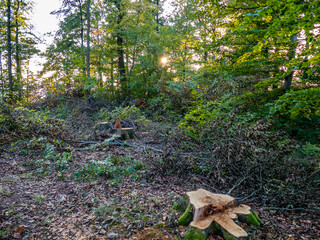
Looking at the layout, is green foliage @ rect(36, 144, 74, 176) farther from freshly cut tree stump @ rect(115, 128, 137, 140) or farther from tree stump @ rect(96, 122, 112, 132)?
tree stump @ rect(96, 122, 112, 132)

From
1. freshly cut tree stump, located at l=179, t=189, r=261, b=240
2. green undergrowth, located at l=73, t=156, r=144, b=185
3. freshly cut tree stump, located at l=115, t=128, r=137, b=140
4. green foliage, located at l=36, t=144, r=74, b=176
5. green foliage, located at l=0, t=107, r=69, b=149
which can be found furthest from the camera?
freshly cut tree stump, located at l=115, t=128, r=137, b=140

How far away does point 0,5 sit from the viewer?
13641 mm

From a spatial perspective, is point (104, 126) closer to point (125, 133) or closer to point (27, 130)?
point (125, 133)

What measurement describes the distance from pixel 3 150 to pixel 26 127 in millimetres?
1007

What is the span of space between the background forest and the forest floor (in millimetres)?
96

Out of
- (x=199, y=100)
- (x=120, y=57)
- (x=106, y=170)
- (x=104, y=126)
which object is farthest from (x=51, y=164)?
(x=120, y=57)

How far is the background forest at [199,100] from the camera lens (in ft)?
11.4

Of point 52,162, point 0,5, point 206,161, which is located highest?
point 0,5

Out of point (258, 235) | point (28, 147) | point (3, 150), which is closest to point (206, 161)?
point (258, 235)

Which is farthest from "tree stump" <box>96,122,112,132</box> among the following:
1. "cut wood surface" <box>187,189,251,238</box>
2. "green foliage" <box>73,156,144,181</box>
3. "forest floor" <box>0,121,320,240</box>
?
"cut wood surface" <box>187,189,251,238</box>

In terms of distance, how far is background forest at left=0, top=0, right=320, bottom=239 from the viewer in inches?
137

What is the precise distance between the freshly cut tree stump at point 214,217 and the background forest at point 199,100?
0.55 metres

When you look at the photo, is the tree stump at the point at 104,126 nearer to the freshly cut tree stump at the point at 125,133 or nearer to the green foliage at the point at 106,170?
the freshly cut tree stump at the point at 125,133

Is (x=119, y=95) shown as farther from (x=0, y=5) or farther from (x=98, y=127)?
(x=0, y=5)
